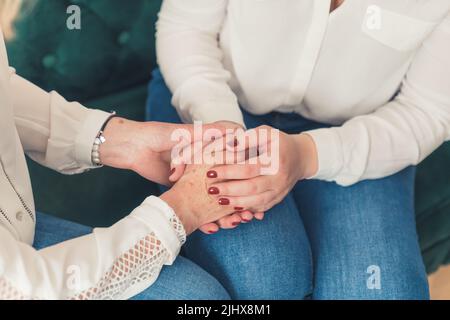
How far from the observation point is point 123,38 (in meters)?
0.83

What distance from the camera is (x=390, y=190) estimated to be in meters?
0.75

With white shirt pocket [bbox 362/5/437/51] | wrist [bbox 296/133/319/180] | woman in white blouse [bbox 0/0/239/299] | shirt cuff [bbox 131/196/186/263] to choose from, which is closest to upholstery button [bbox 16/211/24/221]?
woman in white blouse [bbox 0/0/239/299]

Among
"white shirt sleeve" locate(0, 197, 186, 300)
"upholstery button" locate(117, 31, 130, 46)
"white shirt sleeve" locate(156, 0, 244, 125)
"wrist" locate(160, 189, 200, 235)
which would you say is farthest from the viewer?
"upholstery button" locate(117, 31, 130, 46)

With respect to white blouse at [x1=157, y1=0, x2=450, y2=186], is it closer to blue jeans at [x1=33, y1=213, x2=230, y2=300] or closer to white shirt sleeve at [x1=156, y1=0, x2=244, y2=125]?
white shirt sleeve at [x1=156, y1=0, x2=244, y2=125]

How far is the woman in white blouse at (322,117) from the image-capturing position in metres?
0.67

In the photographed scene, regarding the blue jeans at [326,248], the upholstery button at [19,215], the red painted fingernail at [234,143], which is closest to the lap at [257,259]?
the blue jeans at [326,248]

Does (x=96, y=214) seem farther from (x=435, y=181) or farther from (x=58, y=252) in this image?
(x=435, y=181)

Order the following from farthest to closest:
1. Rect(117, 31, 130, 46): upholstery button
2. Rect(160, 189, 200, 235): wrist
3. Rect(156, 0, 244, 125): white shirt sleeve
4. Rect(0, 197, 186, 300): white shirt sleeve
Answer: Rect(117, 31, 130, 46): upholstery button < Rect(156, 0, 244, 125): white shirt sleeve < Rect(160, 189, 200, 235): wrist < Rect(0, 197, 186, 300): white shirt sleeve

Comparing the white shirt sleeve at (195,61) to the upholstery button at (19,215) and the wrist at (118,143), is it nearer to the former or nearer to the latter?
the wrist at (118,143)

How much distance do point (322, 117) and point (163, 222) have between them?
31 centimetres

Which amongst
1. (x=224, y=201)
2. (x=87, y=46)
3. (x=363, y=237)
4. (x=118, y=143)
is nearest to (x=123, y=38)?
(x=87, y=46)

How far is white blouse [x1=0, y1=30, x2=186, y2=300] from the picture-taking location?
51cm

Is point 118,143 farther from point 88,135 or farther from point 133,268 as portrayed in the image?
point 133,268

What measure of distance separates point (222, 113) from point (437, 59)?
0.27 meters
